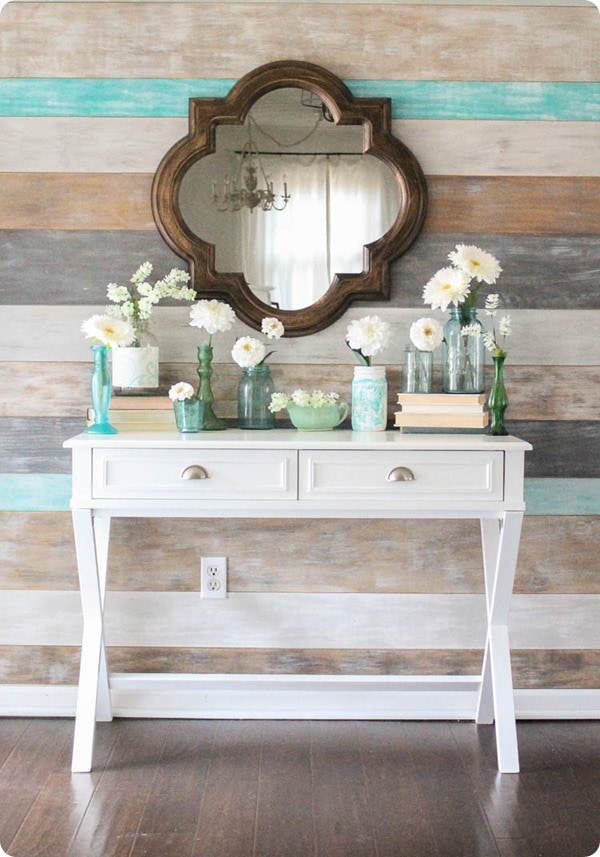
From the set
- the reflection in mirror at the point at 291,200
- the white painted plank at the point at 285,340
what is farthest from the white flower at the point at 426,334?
the reflection in mirror at the point at 291,200

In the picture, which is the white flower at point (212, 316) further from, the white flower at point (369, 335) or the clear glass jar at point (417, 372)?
the clear glass jar at point (417, 372)

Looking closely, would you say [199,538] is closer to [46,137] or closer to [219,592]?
[219,592]

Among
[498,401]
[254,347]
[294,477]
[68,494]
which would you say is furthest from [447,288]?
[68,494]

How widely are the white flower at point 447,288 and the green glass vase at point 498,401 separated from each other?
7.8 inches

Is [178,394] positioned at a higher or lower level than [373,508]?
higher

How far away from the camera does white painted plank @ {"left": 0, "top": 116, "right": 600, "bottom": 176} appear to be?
279 cm

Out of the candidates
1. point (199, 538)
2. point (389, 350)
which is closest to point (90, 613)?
point (199, 538)

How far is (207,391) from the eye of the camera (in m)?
2.74

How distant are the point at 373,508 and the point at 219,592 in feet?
2.09

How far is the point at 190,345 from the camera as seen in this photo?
2.85 metres

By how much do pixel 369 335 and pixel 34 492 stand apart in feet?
3.54

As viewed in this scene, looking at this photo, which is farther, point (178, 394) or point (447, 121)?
point (447, 121)

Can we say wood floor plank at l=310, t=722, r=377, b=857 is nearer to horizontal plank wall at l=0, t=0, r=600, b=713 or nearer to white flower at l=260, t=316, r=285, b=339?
horizontal plank wall at l=0, t=0, r=600, b=713

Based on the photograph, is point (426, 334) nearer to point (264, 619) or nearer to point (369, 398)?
point (369, 398)
